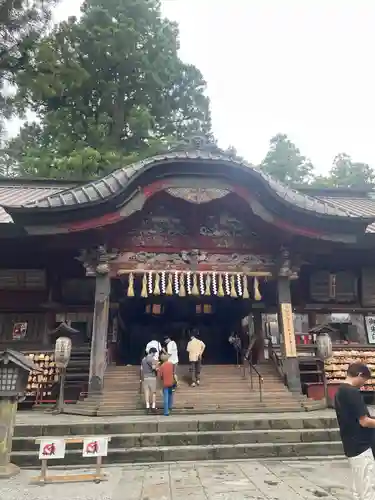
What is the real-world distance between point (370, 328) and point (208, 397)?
21.5 ft

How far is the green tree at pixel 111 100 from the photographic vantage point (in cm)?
2771

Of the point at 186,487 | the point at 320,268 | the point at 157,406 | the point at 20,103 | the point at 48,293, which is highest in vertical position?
the point at 20,103

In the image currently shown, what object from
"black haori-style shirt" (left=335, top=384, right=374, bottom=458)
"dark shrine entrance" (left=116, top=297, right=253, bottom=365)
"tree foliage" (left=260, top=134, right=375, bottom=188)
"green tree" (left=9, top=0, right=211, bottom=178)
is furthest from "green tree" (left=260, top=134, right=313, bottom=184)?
"black haori-style shirt" (left=335, top=384, right=374, bottom=458)

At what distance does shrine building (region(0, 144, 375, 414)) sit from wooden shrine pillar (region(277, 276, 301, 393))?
0.03 meters

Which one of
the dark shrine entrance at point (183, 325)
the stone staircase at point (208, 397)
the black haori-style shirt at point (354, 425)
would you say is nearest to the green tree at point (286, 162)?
the dark shrine entrance at point (183, 325)

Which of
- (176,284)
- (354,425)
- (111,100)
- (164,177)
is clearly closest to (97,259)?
(176,284)

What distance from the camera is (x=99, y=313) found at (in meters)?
11.2

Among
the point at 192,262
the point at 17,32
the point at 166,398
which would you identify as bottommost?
the point at 166,398

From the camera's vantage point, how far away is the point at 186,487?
6070 millimetres

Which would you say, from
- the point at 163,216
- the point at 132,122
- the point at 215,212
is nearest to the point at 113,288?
the point at 163,216

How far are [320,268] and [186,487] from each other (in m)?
9.61

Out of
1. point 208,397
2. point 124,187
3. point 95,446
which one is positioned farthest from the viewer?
point 124,187

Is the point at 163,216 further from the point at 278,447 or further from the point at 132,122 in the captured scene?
the point at 132,122

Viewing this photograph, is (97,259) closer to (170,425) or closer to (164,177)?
(164,177)
